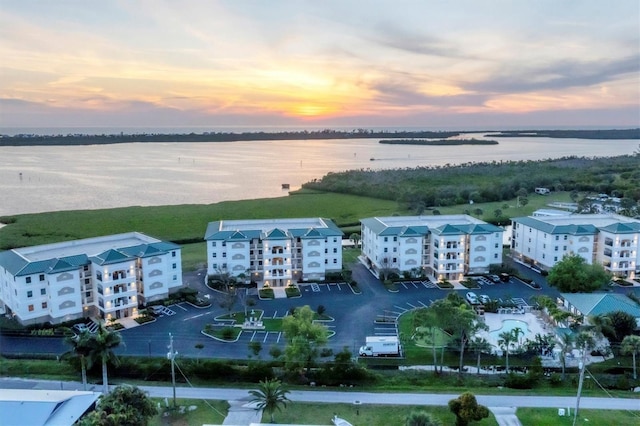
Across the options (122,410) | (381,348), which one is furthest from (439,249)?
(122,410)

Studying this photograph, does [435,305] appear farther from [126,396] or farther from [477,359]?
[126,396]

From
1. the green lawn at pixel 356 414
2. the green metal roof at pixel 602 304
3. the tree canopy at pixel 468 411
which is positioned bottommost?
the green lawn at pixel 356 414

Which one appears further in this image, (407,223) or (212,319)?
(407,223)

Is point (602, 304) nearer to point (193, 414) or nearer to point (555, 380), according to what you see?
point (555, 380)

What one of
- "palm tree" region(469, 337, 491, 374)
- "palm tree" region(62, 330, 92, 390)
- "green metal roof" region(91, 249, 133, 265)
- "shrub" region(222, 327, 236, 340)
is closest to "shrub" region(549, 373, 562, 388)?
"palm tree" region(469, 337, 491, 374)

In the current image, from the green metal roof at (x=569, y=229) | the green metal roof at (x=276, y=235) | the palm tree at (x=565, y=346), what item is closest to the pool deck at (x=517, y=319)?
the palm tree at (x=565, y=346)

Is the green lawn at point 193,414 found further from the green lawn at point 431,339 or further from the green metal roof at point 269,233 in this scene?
the green metal roof at point 269,233

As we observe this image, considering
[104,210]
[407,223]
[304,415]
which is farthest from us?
[104,210]

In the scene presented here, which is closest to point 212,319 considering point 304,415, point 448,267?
point 304,415
